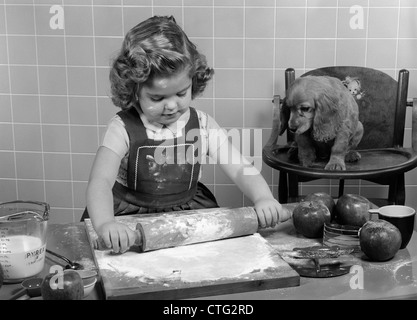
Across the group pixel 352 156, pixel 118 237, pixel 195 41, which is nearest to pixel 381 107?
pixel 352 156

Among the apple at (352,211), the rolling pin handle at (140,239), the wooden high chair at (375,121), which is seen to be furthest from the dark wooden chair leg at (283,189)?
the rolling pin handle at (140,239)

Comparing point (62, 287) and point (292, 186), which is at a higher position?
point (62, 287)

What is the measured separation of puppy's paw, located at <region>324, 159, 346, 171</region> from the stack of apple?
739mm

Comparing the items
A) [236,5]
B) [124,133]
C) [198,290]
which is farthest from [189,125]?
[236,5]

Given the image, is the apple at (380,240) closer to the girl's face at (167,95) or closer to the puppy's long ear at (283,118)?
the girl's face at (167,95)

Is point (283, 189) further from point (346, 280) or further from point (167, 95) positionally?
point (346, 280)

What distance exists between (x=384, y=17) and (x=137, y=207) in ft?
5.04

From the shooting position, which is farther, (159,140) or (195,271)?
(159,140)

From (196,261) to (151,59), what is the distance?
Answer: 54cm

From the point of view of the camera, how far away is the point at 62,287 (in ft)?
3.20

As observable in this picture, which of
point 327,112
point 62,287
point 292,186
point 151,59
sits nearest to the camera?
point 62,287

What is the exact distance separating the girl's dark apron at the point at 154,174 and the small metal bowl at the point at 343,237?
480 millimetres

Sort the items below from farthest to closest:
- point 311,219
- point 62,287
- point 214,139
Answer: point 214,139, point 311,219, point 62,287

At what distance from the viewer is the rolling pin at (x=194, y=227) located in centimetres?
122
